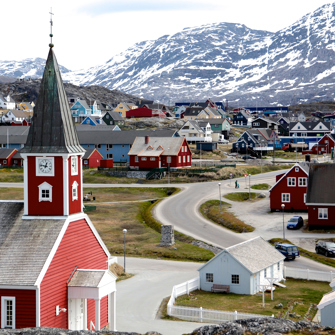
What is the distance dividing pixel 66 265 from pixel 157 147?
253ft

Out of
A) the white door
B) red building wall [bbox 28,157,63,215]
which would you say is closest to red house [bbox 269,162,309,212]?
the white door

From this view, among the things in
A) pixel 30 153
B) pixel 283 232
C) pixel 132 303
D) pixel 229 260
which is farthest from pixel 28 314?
pixel 283 232

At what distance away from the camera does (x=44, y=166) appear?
29.2 meters

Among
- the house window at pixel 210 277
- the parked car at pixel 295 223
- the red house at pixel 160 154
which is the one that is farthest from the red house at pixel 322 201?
the red house at pixel 160 154

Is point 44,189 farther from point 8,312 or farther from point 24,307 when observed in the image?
point 8,312

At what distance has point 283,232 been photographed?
2186 inches

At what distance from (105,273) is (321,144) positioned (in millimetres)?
115450

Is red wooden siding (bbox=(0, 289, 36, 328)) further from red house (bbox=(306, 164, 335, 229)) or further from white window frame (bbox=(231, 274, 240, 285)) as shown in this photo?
red house (bbox=(306, 164, 335, 229))

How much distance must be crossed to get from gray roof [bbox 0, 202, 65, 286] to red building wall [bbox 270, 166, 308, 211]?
1786 inches

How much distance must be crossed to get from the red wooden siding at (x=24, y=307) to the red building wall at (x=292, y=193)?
1882 inches

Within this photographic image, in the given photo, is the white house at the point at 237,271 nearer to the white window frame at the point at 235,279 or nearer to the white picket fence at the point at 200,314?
the white window frame at the point at 235,279

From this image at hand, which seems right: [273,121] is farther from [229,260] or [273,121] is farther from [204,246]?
[229,260]

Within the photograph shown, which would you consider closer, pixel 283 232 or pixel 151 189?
pixel 283 232

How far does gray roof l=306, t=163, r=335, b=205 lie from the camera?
200 ft
